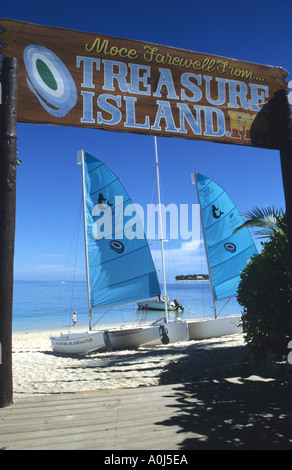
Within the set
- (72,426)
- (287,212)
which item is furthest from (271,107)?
(72,426)

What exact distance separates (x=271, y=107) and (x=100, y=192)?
12.4 m

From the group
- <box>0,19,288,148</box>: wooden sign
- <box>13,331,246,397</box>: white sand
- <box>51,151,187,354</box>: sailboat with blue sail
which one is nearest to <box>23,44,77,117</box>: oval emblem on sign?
<box>0,19,288,148</box>: wooden sign

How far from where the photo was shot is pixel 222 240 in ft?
66.2

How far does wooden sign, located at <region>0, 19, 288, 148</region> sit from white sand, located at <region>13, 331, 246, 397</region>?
5.29 metres

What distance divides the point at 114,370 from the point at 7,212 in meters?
7.68

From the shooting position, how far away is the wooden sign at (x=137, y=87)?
4715mm

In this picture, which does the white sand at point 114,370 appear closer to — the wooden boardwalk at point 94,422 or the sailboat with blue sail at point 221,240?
the wooden boardwalk at point 94,422

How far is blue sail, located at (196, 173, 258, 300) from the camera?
19.8 m

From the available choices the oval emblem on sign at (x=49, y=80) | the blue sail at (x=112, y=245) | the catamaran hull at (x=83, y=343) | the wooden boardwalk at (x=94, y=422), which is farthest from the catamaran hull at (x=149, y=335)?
the oval emblem on sign at (x=49, y=80)

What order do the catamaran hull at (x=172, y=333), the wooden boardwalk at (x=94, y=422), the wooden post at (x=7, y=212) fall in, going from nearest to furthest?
the wooden boardwalk at (x=94, y=422) < the wooden post at (x=7, y=212) < the catamaran hull at (x=172, y=333)

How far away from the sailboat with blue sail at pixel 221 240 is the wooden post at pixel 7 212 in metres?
16.1

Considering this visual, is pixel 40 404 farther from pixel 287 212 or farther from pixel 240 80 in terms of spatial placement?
pixel 240 80

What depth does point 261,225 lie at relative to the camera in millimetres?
7188
